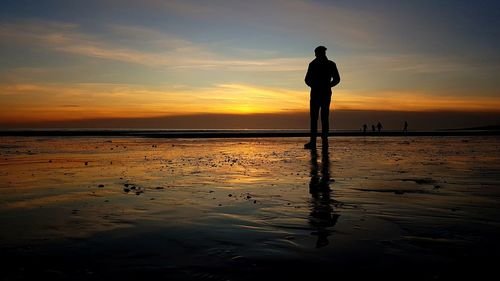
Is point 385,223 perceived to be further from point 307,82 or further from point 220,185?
point 307,82

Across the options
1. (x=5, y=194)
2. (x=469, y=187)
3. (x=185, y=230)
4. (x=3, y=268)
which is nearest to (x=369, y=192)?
(x=469, y=187)

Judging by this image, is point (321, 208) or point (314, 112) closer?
point (321, 208)

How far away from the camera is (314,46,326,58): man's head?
17.0 m

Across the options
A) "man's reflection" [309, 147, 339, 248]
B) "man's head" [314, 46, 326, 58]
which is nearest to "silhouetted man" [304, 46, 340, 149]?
"man's head" [314, 46, 326, 58]

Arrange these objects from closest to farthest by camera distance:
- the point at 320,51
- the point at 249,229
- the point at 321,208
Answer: the point at 249,229, the point at 321,208, the point at 320,51

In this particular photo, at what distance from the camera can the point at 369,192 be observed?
6.23m

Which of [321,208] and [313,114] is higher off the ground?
[313,114]

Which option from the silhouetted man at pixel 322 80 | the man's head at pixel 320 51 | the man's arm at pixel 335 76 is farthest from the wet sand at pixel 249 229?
the man's head at pixel 320 51

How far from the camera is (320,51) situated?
1708 cm

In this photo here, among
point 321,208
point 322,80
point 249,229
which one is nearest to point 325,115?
point 322,80

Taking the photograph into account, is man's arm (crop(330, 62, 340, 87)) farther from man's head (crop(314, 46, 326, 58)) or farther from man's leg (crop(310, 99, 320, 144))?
man's leg (crop(310, 99, 320, 144))

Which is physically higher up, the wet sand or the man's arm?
the man's arm

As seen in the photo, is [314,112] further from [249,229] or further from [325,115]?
[249,229]

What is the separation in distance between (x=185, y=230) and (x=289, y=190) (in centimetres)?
294
